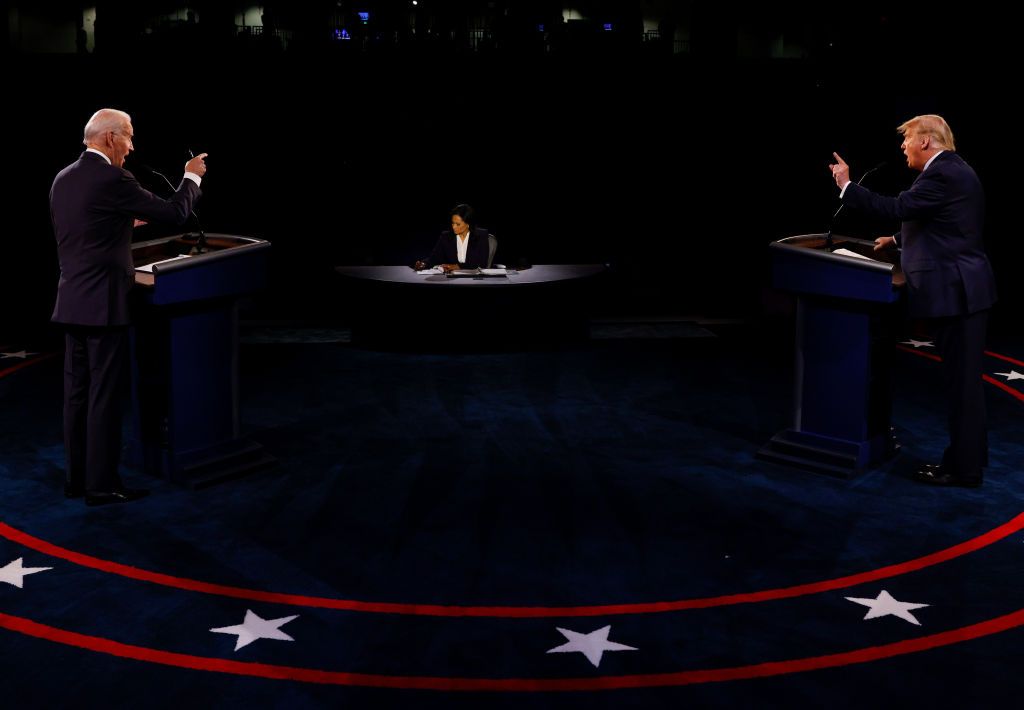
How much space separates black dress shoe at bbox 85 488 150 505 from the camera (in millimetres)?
5004

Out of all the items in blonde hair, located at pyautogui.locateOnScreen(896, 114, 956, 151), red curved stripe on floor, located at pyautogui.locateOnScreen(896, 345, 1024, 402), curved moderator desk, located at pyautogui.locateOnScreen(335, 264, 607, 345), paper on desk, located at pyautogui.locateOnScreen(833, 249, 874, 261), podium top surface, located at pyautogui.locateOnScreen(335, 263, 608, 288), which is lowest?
red curved stripe on floor, located at pyautogui.locateOnScreen(896, 345, 1024, 402)

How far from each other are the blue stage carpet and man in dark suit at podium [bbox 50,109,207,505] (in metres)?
0.30

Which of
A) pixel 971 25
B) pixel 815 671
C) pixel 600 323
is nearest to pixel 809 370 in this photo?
pixel 815 671

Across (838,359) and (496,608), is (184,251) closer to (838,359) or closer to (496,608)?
(496,608)

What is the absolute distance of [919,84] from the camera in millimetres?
10469

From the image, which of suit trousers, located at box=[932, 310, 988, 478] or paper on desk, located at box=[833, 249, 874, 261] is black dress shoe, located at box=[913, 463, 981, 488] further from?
paper on desk, located at box=[833, 249, 874, 261]

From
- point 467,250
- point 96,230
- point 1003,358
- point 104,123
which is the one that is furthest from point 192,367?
point 1003,358

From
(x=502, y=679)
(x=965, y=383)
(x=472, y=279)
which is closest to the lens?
(x=502, y=679)

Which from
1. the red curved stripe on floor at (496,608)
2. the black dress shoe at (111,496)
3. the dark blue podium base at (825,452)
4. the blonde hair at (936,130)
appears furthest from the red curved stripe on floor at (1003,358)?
the black dress shoe at (111,496)

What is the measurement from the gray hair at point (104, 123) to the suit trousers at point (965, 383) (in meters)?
3.78

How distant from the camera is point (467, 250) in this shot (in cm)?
884

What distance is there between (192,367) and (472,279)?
3.32m

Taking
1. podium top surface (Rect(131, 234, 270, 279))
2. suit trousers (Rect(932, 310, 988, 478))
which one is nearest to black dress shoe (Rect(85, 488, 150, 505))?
podium top surface (Rect(131, 234, 270, 279))

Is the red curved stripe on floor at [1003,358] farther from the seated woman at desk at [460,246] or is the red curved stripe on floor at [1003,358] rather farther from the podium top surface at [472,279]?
the seated woman at desk at [460,246]
